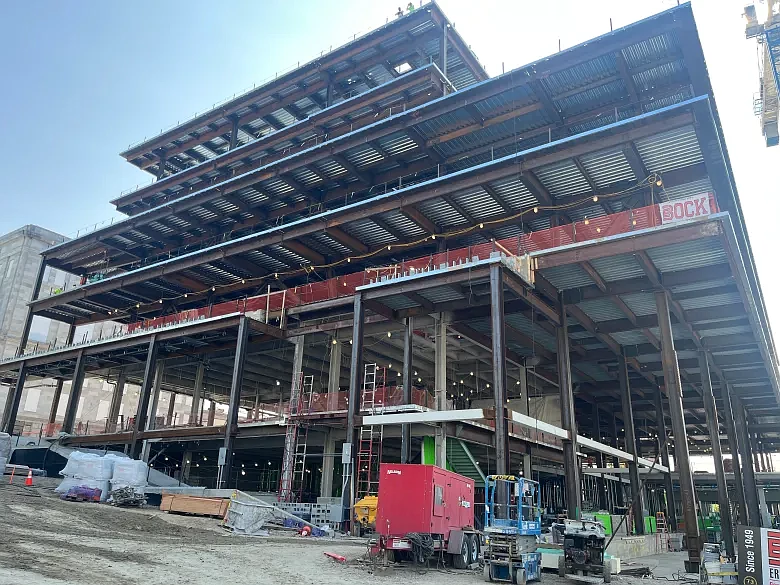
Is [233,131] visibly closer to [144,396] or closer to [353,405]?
[144,396]

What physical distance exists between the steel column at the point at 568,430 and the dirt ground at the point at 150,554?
34.1 ft

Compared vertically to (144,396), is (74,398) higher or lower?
higher

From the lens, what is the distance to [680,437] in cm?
2525

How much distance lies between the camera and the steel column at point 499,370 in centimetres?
2208

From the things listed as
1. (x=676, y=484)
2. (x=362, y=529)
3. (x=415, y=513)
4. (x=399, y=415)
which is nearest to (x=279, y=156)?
(x=399, y=415)

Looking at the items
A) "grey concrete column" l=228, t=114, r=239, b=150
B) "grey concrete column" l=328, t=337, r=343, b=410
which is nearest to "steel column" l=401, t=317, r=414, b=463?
"grey concrete column" l=328, t=337, r=343, b=410

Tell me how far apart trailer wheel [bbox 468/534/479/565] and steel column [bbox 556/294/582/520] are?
9747 millimetres

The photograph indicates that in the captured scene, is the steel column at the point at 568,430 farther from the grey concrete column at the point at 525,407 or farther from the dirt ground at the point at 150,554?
the dirt ground at the point at 150,554

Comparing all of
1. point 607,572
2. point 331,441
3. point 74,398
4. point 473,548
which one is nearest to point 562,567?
point 607,572

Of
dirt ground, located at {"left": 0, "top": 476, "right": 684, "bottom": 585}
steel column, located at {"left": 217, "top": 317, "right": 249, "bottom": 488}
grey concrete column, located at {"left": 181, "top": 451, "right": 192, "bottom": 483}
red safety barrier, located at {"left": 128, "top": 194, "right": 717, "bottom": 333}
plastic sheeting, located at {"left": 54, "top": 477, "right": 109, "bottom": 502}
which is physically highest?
red safety barrier, located at {"left": 128, "top": 194, "right": 717, "bottom": 333}

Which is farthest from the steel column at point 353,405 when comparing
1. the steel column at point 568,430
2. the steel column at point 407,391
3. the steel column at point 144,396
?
the steel column at point 144,396

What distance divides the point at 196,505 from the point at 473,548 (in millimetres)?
13165

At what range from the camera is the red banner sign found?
21.9 m

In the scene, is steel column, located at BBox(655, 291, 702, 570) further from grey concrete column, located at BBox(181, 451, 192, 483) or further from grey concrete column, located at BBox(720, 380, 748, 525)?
grey concrete column, located at BBox(181, 451, 192, 483)
